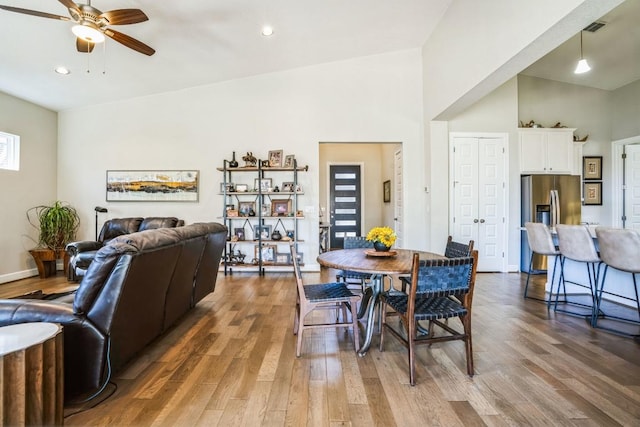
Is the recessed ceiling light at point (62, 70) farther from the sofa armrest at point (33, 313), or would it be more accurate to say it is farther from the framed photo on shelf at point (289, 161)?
the sofa armrest at point (33, 313)

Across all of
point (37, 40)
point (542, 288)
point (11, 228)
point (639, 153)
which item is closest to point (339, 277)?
point (542, 288)

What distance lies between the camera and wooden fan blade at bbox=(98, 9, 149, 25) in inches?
106

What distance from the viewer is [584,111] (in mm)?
5809

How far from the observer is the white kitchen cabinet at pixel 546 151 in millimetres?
5301

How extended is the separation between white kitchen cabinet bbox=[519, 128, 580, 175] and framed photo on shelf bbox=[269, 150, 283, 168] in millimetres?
4109

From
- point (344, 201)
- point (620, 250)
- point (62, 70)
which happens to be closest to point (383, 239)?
point (620, 250)

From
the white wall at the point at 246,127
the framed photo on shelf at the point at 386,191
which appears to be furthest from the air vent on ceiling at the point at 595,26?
the framed photo on shelf at the point at 386,191

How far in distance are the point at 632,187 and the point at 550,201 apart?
6.54ft

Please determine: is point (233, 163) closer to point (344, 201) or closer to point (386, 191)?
point (344, 201)

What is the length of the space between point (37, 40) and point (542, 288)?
7039 millimetres

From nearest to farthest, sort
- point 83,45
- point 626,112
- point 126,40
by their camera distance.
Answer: point 126,40
point 83,45
point 626,112

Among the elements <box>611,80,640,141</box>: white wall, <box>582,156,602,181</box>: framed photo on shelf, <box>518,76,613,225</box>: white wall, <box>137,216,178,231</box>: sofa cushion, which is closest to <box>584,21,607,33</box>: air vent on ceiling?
<box>518,76,613,225</box>: white wall

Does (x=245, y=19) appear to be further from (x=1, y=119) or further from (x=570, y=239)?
(x=570, y=239)

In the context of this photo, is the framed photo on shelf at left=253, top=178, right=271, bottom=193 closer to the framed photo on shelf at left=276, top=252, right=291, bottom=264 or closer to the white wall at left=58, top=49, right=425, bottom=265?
the white wall at left=58, top=49, right=425, bottom=265
